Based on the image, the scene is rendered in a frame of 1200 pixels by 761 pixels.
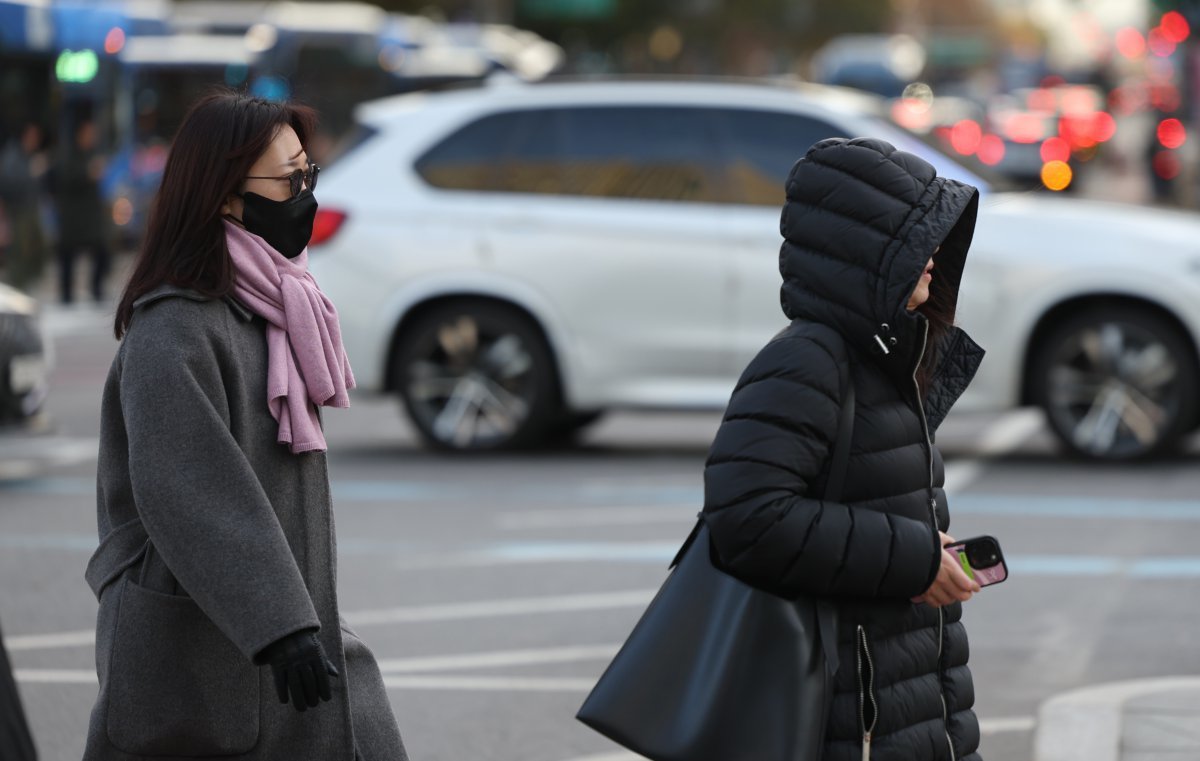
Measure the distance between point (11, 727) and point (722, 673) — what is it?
4.78 feet

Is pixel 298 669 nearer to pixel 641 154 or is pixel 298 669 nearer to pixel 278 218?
pixel 278 218

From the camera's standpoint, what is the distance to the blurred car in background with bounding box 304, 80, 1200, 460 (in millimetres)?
10484

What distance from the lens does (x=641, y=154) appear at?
11133 mm

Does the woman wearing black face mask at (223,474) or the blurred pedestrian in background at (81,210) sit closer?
the woman wearing black face mask at (223,474)

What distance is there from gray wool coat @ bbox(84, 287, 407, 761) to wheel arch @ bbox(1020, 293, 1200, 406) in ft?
24.5

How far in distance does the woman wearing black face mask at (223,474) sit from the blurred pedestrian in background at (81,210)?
1898 cm

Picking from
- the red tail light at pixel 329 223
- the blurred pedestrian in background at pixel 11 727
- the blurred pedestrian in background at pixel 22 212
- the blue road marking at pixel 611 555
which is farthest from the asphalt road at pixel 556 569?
the blurred pedestrian in background at pixel 22 212

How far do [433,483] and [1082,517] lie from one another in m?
3.26

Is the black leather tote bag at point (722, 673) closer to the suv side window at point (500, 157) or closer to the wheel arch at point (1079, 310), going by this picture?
the wheel arch at point (1079, 310)

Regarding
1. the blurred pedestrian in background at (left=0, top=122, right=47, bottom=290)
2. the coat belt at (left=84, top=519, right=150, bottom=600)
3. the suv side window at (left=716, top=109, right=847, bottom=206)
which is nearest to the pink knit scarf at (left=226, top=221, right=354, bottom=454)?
the coat belt at (left=84, top=519, right=150, bottom=600)

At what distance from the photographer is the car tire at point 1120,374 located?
10469mm

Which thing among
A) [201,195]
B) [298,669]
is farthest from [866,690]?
[201,195]

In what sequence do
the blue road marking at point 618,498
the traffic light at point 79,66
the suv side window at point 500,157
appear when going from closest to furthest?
the blue road marking at point 618,498 → the suv side window at point 500,157 → the traffic light at point 79,66

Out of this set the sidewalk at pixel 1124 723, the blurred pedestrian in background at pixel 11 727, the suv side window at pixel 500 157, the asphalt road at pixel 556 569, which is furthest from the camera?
the suv side window at pixel 500 157
